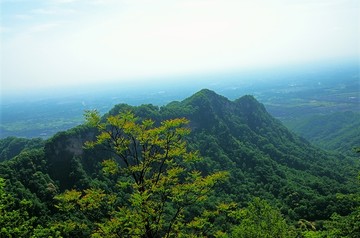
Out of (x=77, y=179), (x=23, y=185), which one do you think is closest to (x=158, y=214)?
(x=23, y=185)

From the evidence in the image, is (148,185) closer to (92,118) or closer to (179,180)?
(179,180)

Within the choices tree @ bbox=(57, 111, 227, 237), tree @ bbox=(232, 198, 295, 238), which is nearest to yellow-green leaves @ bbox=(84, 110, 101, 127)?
tree @ bbox=(57, 111, 227, 237)

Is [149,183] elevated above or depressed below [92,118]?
below

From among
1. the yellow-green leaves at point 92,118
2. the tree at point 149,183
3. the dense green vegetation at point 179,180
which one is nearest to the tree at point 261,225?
the dense green vegetation at point 179,180

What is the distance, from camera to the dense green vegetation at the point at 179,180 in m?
16.6

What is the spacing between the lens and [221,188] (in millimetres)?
81312

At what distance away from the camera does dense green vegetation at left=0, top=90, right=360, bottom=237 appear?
1662cm

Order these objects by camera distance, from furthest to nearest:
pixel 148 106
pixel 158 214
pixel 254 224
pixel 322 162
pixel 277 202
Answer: pixel 322 162 → pixel 148 106 → pixel 277 202 → pixel 254 224 → pixel 158 214

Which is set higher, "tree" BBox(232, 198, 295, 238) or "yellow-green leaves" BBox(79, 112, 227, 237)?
"yellow-green leaves" BBox(79, 112, 227, 237)

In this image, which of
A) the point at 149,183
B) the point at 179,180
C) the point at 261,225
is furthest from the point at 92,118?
the point at 261,225

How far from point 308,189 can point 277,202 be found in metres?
13.4

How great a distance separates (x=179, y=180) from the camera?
19.5 metres

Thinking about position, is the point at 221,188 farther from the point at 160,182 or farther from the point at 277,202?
the point at 160,182

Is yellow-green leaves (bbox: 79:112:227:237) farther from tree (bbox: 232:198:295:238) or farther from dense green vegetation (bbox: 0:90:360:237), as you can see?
tree (bbox: 232:198:295:238)
